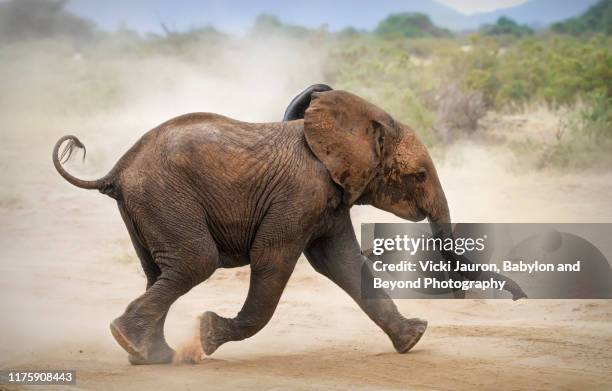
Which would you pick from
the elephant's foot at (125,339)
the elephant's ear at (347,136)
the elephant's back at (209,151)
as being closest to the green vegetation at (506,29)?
the elephant's ear at (347,136)

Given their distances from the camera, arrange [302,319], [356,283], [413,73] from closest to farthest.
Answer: [356,283]
[302,319]
[413,73]

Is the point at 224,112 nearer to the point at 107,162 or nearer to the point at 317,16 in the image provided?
the point at 107,162

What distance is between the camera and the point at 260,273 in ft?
25.3

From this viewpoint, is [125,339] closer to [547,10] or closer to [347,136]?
[347,136]

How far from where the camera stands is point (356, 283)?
828 centimetres

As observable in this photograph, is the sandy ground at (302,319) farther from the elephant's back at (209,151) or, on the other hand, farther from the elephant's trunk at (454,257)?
the elephant's back at (209,151)

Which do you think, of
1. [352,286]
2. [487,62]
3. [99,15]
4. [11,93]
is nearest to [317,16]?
[99,15]

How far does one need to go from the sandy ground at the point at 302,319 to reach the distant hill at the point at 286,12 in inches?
439

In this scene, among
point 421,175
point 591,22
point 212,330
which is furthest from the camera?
point 591,22

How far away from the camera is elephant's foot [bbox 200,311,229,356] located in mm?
7840

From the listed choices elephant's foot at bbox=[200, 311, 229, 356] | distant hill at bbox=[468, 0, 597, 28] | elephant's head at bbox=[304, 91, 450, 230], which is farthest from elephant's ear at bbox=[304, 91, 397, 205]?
distant hill at bbox=[468, 0, 597, 28]

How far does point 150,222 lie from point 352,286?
1.69 metres

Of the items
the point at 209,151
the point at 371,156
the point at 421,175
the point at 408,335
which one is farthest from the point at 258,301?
the point at 421,175

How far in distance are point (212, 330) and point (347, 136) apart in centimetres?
174
